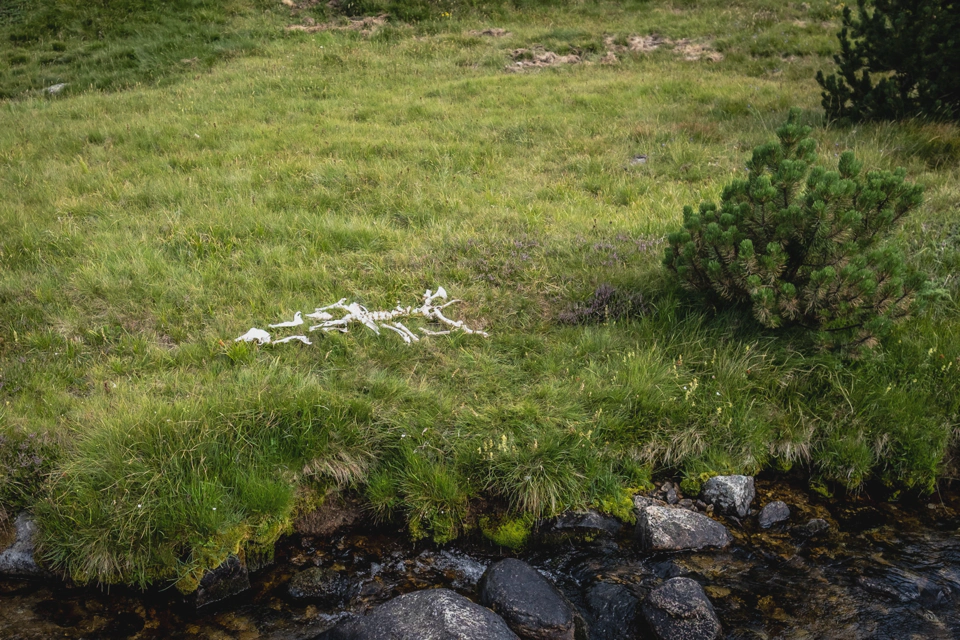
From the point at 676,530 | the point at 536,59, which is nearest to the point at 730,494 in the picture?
the point at 676,530

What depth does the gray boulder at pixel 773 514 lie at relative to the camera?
565 centimetres

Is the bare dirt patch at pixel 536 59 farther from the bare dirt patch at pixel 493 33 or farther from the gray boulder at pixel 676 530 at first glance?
the gray boulder at pixel 676 530

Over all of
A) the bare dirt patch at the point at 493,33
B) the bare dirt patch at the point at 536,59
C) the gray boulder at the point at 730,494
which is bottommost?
the gray boulder at the point at 730,494

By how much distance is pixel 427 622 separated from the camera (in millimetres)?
4246

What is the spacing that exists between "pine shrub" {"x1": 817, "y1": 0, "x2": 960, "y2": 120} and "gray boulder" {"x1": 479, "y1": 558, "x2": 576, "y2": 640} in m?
11.2

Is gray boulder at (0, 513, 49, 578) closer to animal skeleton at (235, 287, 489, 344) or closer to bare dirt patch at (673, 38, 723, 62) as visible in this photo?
animal skeleton at (235, 287, 489, 344)

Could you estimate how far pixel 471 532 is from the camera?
5539 millimetres

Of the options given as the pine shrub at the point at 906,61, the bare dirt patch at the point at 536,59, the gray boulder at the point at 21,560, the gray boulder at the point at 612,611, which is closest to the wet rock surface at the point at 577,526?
the gray boulder at the point at 612,611

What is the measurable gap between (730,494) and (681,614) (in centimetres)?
152

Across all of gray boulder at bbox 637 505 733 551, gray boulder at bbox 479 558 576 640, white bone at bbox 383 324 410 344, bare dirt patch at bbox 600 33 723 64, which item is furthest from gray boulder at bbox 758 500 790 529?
bare dirt patch at bbox 600 33 723 64

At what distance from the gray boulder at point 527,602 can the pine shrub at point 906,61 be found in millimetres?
11249

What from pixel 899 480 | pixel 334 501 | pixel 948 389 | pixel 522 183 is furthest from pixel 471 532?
pixel 522 183

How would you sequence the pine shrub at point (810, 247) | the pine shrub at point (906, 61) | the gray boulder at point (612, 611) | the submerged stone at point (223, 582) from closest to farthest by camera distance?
1. the gray boulder at point (612, 611)
2. the submerged stone at point (223, 582)
3. the pine shrub at point (810, 247)
4. the pine shrub at point (906, 61)

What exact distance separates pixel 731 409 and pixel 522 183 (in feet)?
19.5
